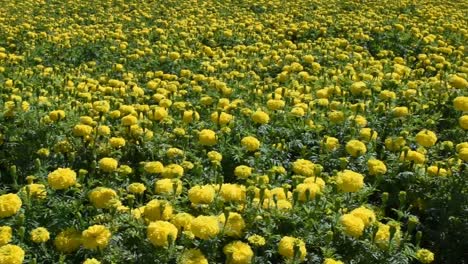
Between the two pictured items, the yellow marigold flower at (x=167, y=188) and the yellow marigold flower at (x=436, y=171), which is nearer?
the yellow marigold flower at (x=167, y=188)

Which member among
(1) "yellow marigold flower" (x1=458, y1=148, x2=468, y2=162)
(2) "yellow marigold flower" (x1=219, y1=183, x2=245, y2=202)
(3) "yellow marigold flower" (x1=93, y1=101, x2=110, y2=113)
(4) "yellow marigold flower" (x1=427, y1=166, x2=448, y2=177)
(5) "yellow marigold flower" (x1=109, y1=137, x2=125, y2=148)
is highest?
(1) "yellow marigold flower" (x1=458, y1=148, x2=468, y2=162)

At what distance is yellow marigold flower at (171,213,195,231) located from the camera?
2707 millimetres

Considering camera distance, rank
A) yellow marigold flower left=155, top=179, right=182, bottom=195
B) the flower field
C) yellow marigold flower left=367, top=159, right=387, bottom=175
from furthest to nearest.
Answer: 1. yellow marigold flower left=367, top=159, right=387, bottom=175
2. yellow marigold flower left=155, top=179, right=182, bottom=195
3. the flower field

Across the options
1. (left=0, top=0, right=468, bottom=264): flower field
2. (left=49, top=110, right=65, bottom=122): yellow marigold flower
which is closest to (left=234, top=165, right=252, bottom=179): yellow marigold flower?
(left=0, top=0, right=468, bottom=264): flower field

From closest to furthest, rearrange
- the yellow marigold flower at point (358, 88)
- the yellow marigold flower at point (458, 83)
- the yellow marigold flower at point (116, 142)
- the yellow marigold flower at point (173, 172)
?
the yellow marigold flower at point (173, 172) → the yellow marigold flower at point (116, 142) → the yellow marigold flower at point (458, 83) → the yellow marigold flower at point (358, 88)

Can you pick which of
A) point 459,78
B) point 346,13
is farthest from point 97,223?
point 346,13

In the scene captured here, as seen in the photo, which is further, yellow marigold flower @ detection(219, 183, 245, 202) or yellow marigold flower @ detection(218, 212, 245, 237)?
yellow marigold flower @ detection(219, 183, 245, 202)

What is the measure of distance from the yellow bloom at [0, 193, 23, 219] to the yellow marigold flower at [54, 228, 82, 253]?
28cm

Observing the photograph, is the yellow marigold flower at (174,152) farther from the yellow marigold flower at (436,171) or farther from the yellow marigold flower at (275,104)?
the yellow marigold flower at (436,171)

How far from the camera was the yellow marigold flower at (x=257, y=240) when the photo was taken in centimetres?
262

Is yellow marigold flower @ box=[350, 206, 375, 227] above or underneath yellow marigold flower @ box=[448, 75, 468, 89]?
underneath

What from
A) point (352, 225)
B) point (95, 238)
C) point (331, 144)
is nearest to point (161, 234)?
point (95, 238)

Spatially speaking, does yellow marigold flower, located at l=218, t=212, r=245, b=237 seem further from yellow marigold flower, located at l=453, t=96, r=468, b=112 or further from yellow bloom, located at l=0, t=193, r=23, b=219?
yellow marigold flower, located at l=453, t=96, r=468, b=112

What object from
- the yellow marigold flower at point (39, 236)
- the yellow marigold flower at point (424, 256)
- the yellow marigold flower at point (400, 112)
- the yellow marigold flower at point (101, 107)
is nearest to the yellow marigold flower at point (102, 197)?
the yellow marigold flower at point (39, 236)
